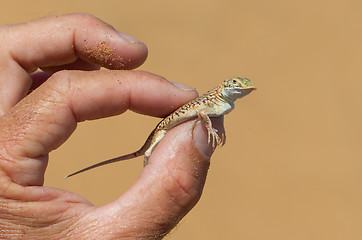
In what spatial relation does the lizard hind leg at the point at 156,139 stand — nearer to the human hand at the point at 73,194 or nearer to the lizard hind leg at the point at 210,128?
the human hand at the point at 73,194

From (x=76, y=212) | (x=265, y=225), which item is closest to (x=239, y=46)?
(x=265, y=225)

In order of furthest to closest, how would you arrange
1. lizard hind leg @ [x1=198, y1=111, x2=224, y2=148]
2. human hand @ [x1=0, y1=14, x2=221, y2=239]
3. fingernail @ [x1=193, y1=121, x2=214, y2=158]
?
lizard hind leg @ [x1=198, y1=111, x2=224, y2=148]
fingernail @ [x1=193, y1=121, x2=214, y2=158]
human hand @ [x1=0, y1=14, x2=221, y2=239]

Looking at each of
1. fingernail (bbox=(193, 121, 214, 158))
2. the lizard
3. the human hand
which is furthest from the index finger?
fingernail (bbox=(193, 121, 214, 158))

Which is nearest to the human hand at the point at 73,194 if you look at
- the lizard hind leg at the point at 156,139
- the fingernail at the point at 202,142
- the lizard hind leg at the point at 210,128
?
the fingernail at the point at 202,142

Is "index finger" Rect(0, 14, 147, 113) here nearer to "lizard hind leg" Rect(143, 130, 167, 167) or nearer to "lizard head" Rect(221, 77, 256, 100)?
"lizard hind leg" Rect(143, 130, 167, 167)

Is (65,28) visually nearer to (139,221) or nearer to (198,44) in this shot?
(139,221)
